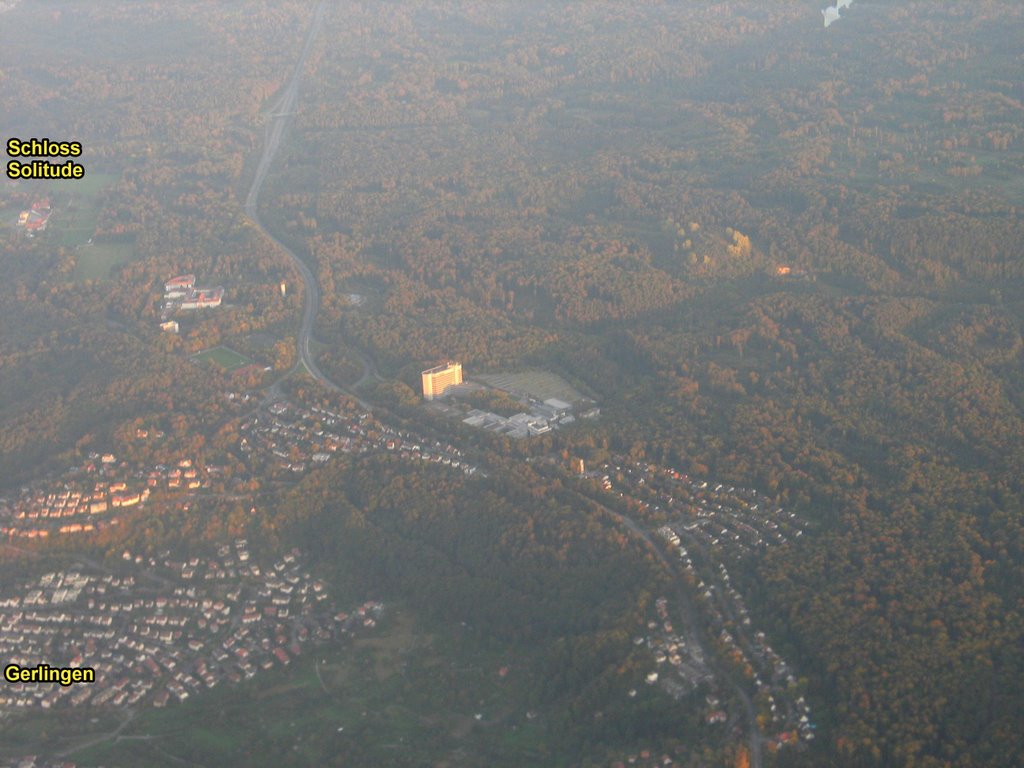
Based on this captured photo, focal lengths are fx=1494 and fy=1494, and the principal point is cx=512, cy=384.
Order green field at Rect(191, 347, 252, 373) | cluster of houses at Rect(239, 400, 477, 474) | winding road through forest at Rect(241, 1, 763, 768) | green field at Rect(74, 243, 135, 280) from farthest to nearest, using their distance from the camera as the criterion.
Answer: green field at Rect(74, 243, 135, 280)
green field at Rect(191, 347, 252, 373)
cluster of houses at Rect(239, 400, 477, 474)
winding road through forest at Rect(241, 1, 763, 768)

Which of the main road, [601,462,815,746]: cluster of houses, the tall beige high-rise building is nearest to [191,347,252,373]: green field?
the main road

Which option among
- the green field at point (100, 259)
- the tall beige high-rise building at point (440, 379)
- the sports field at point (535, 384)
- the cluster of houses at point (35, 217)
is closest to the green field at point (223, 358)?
the tall beige high-rise building at point (440, 379)

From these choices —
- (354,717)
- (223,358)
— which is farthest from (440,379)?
(354,717)

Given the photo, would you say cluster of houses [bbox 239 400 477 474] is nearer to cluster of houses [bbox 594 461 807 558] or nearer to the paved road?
cluster of houses [bbox 594 461 807 558]

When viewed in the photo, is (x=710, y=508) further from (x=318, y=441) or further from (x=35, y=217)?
(x=35, y=217)

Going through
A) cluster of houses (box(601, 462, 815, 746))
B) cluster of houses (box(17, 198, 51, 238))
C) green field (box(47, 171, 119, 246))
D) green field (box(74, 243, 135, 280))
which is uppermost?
cluster of houses (box(601, 462, 815, 746))

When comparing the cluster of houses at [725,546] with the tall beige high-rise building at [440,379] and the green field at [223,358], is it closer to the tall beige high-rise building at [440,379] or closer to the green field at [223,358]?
the tall beige high-rise building at [440,379]

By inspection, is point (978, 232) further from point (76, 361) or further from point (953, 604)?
point (76, 361)
